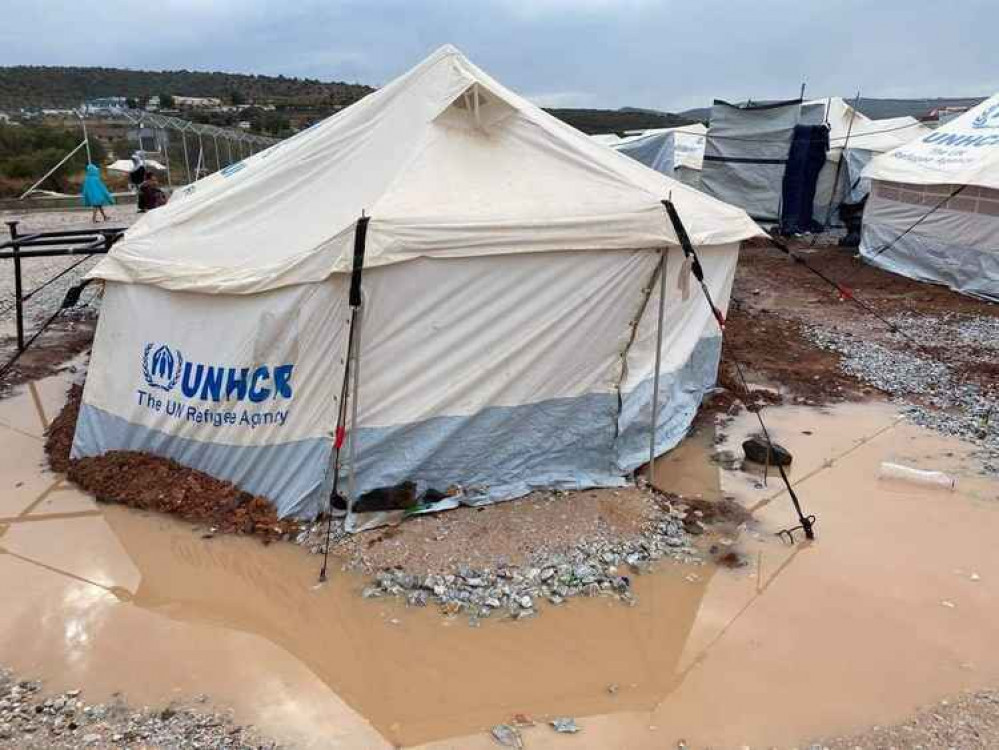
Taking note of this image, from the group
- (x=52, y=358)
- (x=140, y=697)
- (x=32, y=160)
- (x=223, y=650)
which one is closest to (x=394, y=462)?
(x=223, y=650)

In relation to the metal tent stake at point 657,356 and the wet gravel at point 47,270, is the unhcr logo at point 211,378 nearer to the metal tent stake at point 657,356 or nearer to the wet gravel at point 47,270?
the metal tent stake at point 657,356

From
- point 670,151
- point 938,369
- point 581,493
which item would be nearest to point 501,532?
point 581,493

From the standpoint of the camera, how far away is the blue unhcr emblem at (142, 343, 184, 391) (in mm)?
5613

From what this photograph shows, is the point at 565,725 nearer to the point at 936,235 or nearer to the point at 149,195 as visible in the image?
the point at 149,195

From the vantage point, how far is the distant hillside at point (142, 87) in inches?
2076

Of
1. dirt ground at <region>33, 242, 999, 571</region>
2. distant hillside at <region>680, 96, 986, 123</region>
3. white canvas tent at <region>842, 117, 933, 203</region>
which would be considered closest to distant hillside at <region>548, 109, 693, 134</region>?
distant hillside at <region>680, 96, 986, 123</region>

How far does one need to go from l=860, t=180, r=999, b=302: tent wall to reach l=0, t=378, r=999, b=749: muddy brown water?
885 cm

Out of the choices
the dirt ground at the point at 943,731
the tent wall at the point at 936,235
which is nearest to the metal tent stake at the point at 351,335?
the dirt ground at the point at 943,731

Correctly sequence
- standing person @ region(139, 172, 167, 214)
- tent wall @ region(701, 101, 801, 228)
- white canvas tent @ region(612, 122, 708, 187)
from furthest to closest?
white canvas tent @ region(612, 122, 708, 187) < tent wall @ region(701, 101, 801, 228) < standing person @ region(139, 172, 167, 214)

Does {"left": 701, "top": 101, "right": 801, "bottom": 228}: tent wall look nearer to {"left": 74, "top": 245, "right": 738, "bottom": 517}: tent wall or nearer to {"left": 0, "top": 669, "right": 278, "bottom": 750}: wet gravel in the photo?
{"left": 74, "top": 245, "right": 738, "bottom": 517}: tent wall

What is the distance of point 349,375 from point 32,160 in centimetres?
2818

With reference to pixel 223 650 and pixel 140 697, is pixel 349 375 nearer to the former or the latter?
pixel 223 650

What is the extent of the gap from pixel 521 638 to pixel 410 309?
231 cm

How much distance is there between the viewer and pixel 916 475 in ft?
20.3
